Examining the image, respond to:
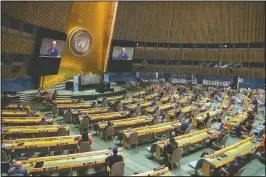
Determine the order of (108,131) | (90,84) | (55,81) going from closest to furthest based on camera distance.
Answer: (108,131)
(90,84)
(55,81)

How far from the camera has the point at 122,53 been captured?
3086 centimetres

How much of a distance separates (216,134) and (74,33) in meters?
20.8

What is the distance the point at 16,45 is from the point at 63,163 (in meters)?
12.9

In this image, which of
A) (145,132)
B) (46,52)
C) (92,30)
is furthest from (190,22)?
(145,132)

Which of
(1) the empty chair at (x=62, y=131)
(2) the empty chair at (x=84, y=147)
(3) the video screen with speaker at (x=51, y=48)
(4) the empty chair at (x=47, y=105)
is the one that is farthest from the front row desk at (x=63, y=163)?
(3) the video screen with speaker at (x=51, y=48)

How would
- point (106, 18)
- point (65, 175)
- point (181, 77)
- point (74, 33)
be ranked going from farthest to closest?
point (181, 77)
point (106, 18)
point (74, 33)
point (65, 175)

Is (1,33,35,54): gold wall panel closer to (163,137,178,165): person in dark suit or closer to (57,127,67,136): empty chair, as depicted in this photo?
(57,127,67,136): empty chair

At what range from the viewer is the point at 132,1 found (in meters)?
30.3

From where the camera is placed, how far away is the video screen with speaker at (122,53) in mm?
30312

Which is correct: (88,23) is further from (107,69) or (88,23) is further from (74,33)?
(107,69)

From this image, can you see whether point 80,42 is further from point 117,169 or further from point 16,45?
point 117,169

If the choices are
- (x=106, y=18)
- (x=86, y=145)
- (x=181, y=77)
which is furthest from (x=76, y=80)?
(x=181, y=77)

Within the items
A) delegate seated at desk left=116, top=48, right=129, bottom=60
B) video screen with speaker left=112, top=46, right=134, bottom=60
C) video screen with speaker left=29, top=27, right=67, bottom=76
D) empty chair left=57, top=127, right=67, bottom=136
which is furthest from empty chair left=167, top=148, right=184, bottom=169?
delegate seated at desk left=116, top=48, right=129, bottom=60

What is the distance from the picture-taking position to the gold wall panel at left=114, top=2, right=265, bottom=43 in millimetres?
27375
